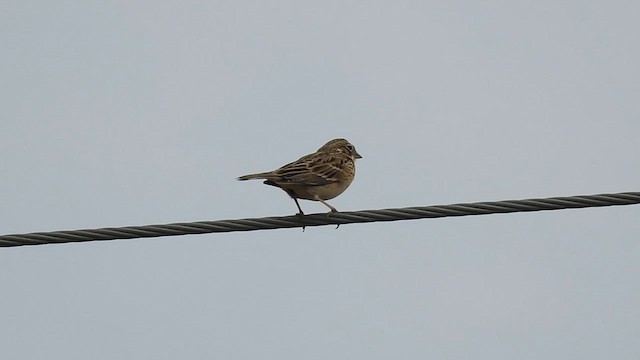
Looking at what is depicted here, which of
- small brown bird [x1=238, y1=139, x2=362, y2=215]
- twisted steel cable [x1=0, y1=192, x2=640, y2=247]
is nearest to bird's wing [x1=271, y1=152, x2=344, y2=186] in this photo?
small brown bird [x1=238, y1=139, x2=362, y2=215]

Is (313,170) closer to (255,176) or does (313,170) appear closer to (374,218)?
(255,176)

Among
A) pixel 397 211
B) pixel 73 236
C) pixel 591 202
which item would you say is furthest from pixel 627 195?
pixel 73 236

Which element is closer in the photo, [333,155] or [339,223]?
[339,223]

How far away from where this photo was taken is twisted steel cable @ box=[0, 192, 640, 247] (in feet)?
34.1

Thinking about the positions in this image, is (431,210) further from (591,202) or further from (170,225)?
(170,225)

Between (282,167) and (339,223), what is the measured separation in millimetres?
2354

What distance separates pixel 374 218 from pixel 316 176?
313 cm

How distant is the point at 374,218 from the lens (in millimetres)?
10828

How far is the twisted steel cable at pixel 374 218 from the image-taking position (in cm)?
1038

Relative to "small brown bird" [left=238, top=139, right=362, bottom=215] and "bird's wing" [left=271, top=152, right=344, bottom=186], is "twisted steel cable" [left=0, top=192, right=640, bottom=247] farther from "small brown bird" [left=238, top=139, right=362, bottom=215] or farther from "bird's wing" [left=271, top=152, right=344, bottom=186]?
"bird's wing" [left=271, top=152, right=344, bottom=186]

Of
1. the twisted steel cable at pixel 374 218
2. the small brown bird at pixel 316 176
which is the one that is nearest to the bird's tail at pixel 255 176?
the small brown bird at pixel 316 176

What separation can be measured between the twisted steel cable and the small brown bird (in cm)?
221

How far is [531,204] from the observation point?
10.6 meters

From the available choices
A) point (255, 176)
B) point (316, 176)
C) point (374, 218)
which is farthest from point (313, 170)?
point (374, 218)
